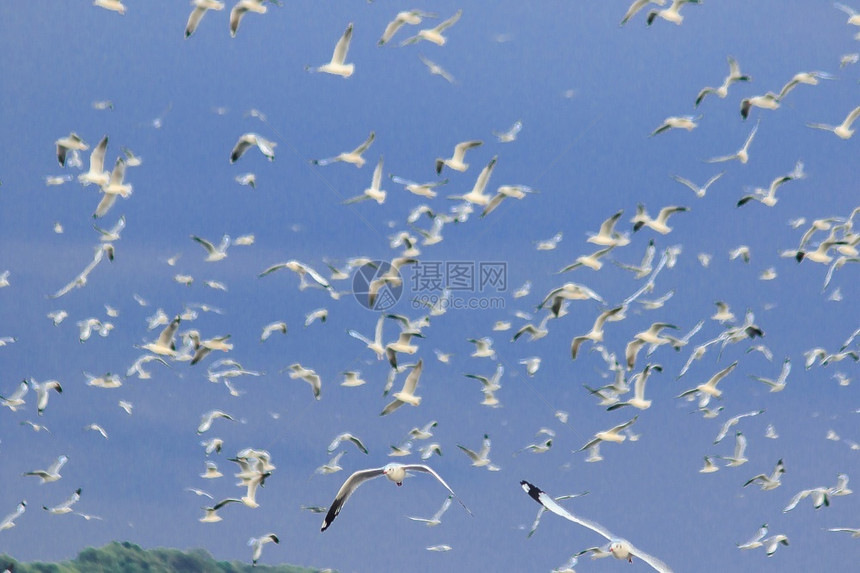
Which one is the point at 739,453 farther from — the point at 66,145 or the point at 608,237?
the point at 66,145

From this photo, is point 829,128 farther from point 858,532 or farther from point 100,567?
point 100,567

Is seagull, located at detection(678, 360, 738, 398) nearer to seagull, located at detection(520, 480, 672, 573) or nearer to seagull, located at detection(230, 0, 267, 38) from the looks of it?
seagull, located at detection(520, 480, 672, 573)

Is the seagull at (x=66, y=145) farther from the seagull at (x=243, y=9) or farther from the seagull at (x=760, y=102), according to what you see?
the seagull at (x=760, y=102)

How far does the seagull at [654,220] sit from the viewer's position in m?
29.6

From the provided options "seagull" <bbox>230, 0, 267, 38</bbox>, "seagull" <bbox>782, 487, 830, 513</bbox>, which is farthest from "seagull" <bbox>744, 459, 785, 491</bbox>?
"seagull" <bbox>230, 0, 267, 38</bbox>

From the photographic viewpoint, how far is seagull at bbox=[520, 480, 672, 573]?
71.0 feet

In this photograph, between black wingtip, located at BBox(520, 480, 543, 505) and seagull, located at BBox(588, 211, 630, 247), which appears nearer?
black wingtip, located at BBox(520, 480, 543, 505)

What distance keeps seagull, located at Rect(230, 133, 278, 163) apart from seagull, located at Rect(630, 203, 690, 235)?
376 inches

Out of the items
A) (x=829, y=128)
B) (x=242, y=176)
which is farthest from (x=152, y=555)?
(x=829, y=128)

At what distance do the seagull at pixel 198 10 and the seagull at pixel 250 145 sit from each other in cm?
287

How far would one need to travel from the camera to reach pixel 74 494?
119 feet

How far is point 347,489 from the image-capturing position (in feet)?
82.6

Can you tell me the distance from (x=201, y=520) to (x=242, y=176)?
987 centimetres

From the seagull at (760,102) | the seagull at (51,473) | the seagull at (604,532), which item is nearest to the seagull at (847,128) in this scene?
the seagull at (760,102)
